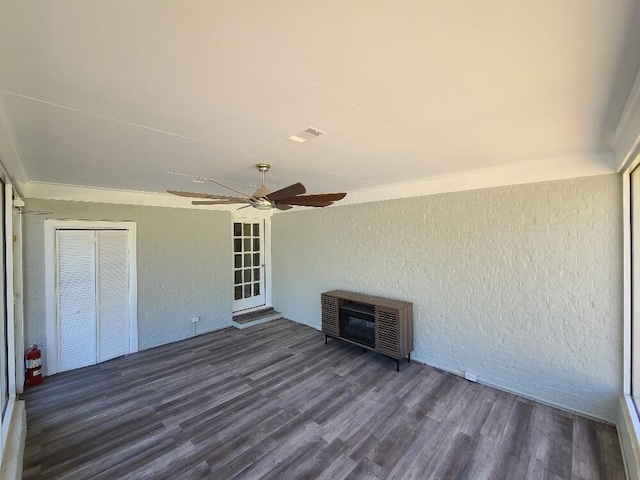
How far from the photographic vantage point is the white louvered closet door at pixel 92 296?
12.0ft

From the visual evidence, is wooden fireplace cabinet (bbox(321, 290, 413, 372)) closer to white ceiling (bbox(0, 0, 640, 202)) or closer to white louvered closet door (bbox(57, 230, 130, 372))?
white ceiling (bbox(0, 0, 640, 202))

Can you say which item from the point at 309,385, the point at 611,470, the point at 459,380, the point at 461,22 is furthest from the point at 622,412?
the point at 461,22

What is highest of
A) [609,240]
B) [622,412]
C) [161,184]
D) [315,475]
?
[161,184]

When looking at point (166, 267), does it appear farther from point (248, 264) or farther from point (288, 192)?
Result: point (288, 192)

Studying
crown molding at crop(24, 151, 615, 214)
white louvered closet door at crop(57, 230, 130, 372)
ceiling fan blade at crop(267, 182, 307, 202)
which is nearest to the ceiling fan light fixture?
ceiling fan blade at crop(267, 182, 307, 202)

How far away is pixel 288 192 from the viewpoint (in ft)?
7.61

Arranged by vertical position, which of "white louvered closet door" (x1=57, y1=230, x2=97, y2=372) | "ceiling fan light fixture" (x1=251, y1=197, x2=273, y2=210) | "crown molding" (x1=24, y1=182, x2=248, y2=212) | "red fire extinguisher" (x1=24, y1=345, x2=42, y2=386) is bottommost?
"red fire extinguisher" (x1=24, y1=345, x2=42, y2=386)

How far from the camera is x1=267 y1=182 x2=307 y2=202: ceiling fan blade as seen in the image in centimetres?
216

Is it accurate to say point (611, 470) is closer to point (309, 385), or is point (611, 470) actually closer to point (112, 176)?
point (309, 385)

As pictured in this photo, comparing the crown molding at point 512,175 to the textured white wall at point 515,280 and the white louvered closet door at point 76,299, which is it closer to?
the textured white wall at point 515,280

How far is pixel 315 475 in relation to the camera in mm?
2045

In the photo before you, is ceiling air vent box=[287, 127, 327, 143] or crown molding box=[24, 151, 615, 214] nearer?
ceiling air vent box=[287, 127, 327, 143]

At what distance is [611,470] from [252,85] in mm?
3563

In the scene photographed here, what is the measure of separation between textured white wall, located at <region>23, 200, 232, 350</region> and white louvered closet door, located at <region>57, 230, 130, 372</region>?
188 millimetres
